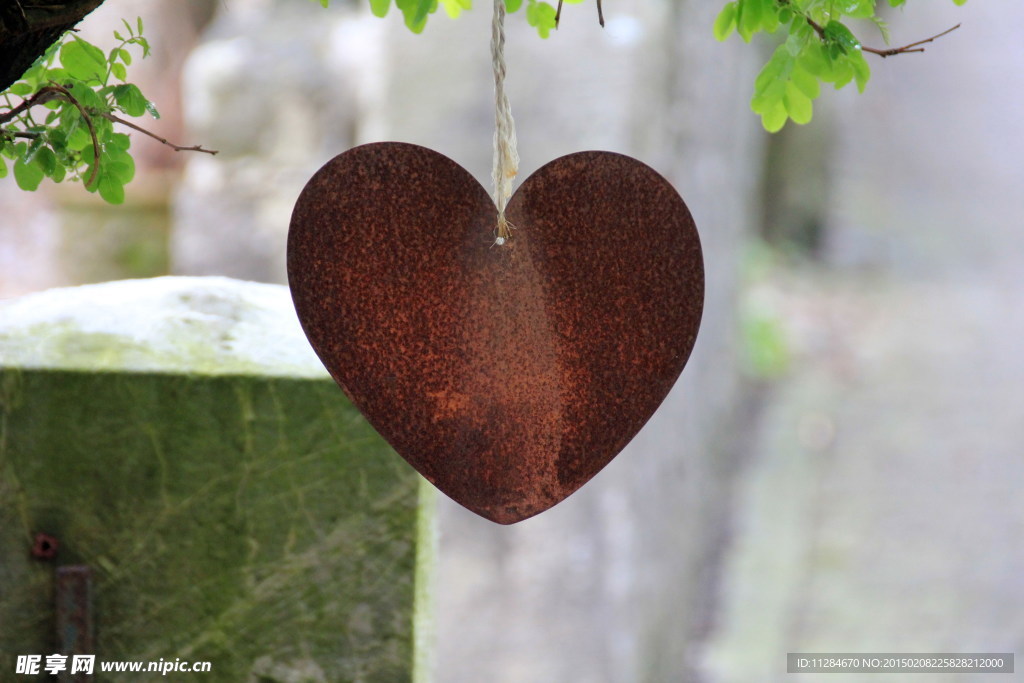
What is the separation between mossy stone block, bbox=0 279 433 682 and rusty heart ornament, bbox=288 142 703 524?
217 millimetres

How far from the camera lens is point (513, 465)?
83cm

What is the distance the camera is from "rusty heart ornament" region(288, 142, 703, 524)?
80 cm

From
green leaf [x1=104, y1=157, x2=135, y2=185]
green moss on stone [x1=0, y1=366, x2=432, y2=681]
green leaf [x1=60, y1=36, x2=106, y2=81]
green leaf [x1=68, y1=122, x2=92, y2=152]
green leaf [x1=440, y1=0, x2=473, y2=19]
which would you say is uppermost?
green leaf [x1=440, y1=0, x2=473, y2=19]

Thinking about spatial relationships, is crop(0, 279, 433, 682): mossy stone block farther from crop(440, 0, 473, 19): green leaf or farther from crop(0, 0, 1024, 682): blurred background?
crop(0, 0, 1024, 682): blurred background

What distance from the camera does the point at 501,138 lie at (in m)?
0.80

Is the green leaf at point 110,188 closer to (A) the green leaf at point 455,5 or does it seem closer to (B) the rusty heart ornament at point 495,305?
(B) the rusty heart ornament at point 495,305

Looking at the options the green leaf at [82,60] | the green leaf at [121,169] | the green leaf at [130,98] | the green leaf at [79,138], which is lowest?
the green leaf at [121,169]

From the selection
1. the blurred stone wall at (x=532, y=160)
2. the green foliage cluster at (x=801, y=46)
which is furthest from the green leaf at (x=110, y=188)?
the blurred stone wall at (x=532, y=160)

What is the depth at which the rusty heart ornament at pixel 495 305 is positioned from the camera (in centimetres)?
80

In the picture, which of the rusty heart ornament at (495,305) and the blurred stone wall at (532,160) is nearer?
the rusty heart ornament at (495,305)

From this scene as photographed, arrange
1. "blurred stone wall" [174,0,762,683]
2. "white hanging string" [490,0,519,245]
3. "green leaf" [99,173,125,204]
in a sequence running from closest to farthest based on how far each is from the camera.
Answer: "white hanging string" [490,0,519,245], "green leaf" [99,173,125,204], "blurred stone wall" [174,0,762,683]

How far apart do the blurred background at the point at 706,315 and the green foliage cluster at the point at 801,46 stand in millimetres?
697

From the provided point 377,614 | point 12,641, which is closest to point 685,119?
point 377,614

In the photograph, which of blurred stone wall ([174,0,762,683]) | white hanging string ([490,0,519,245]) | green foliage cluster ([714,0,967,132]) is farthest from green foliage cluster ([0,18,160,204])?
blurred stone wall ([174,0,762,683])
